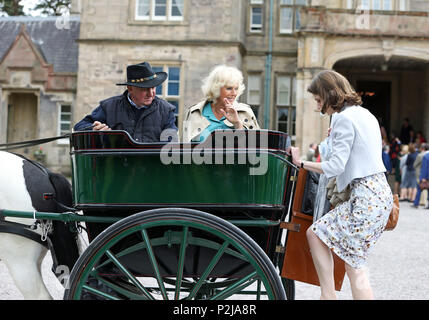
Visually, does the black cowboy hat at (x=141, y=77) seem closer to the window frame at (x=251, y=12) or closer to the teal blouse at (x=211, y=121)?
the teal blouse at (x=211, y=121)

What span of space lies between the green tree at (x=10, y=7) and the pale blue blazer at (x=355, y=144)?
105ft

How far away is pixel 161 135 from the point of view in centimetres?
318

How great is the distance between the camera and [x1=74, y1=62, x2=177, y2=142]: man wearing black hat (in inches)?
124

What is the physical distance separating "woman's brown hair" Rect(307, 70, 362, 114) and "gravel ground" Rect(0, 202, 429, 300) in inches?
84.2

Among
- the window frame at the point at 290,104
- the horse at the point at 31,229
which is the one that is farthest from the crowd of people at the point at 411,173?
the horse at the point at 31,229

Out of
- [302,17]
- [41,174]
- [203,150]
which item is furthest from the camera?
[302,17]

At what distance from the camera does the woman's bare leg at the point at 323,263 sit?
112 inches

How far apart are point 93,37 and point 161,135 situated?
16.8 metres

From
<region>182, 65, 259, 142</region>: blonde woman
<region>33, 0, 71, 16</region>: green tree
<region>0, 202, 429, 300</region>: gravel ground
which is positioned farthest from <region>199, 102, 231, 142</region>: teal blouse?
<region>33, 0, 71, 16</region>: green tree

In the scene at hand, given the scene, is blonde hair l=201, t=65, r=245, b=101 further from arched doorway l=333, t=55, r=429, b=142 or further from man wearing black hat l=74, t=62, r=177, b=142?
arched doorway l=333, t=55, r=429, b=142

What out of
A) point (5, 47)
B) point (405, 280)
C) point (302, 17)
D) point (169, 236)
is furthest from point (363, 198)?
point (5, 47)

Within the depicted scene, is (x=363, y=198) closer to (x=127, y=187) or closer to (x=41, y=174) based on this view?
(x=127, y=187)

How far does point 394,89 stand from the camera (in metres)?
21.4

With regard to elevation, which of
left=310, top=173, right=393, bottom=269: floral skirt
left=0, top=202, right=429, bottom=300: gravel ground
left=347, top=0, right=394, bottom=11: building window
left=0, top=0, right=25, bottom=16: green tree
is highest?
left=0, top=0, right=25, bottom=16: green tree
